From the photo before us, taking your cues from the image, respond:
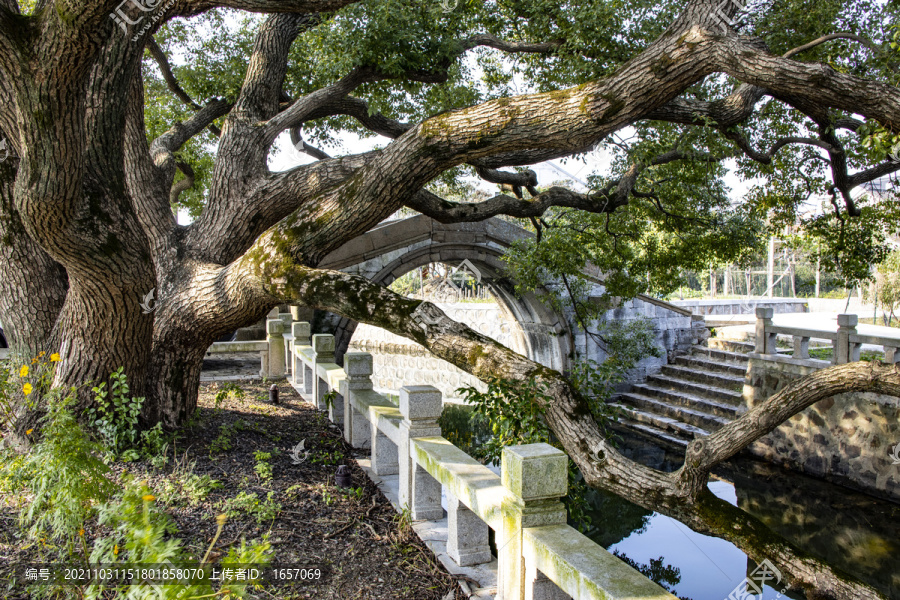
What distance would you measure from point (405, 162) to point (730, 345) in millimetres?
10942

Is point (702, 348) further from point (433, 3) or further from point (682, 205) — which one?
point (433, 3)

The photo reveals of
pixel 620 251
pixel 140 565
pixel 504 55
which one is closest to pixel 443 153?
pixel 140 565

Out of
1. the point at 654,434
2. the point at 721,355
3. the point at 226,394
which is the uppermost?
the point at 226,394

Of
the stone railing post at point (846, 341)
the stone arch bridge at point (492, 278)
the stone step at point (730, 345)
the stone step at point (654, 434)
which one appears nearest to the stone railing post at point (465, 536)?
the stone arch bridge at point (492, 278)

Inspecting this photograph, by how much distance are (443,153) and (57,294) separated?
129 inches

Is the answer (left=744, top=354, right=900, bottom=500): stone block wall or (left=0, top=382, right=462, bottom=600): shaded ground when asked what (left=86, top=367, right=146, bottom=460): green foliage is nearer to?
(left=0, top=382, right=462, bottom=600): shaded ground

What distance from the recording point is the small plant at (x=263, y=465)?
424cm

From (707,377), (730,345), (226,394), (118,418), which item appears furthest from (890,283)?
(118,418)

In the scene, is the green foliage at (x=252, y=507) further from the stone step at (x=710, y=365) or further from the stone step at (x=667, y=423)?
the stone step at (x=710, y=365)

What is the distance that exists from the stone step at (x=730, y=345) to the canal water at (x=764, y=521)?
301 centimetres

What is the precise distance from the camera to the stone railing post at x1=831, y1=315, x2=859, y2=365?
28.1 feet

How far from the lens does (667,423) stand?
11234 millimetres

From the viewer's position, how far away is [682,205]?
25.7 feet

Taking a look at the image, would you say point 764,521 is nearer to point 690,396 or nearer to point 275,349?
point 690,396
